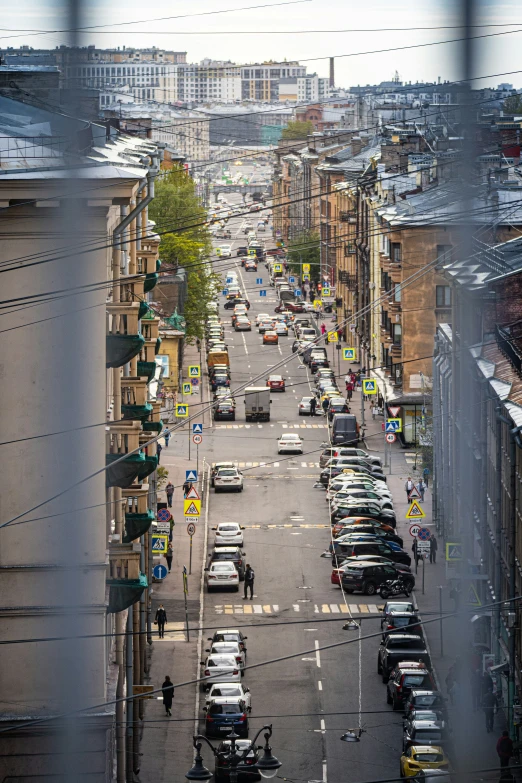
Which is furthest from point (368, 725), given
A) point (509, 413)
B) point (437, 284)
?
point (437, 284)

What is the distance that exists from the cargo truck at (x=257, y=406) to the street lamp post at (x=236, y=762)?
1662 inches

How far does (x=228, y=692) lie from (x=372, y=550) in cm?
1439

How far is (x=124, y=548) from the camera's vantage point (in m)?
21.0

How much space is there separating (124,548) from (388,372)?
4507 cm

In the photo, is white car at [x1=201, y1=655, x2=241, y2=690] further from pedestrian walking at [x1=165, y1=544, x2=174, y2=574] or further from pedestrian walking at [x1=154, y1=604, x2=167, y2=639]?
pedestrian walking at [x1=165, y1=544, x2=174, y2=574]

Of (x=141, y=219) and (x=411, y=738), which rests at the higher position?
(x=141, y=219)

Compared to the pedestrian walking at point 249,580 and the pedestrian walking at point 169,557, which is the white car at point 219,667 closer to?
the pedestrian walking at point 249,580

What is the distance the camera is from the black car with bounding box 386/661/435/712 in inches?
1244

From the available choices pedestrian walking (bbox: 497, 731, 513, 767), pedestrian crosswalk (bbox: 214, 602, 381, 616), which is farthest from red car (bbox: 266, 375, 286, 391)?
pedestrian walking (bbox: 497, 731, 513, 767)

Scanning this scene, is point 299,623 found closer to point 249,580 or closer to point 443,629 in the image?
point 443,629

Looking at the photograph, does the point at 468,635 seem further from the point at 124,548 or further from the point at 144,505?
the point at 144,505

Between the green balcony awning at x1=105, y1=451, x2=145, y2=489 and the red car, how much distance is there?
5728 cm

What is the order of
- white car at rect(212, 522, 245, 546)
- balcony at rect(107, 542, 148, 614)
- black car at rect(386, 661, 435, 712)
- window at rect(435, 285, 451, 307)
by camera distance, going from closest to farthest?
balcony at rect(107, 542, 148, 614) < black car at rect(386, 661, 435, 712) < white car at rect(212, 522, 245, 546) < window at rect(435, 285, 451, 307)

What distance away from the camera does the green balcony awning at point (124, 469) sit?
20.3 meters
